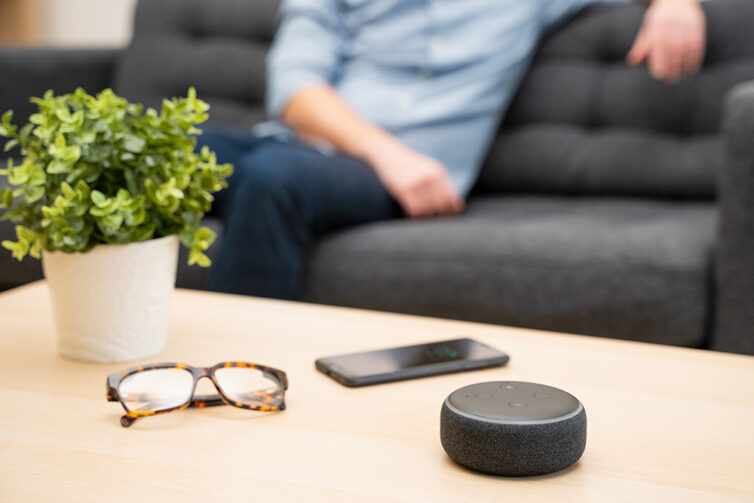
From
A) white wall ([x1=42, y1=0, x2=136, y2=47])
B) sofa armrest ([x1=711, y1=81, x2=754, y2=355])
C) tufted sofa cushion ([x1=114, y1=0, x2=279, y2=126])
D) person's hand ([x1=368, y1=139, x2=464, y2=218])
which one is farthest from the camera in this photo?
white wall ([x1=42, y1=0, x2=136, y2=47])

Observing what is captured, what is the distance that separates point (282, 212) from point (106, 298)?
675mm

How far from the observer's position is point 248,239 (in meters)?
1.39

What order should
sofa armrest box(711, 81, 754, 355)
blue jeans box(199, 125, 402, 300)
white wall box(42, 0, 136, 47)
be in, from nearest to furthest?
sofa armrest box(711, 81, 754, 355)
blue jeans box(199, 125, 402, 300)
white wall box(42, 0, 136, 47)

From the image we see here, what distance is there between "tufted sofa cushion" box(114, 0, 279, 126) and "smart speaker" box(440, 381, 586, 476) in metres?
1.54

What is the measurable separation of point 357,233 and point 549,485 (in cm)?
96

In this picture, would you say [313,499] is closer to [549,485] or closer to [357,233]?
[549,485]

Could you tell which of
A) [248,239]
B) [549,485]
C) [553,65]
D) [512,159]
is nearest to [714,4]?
[553,65]

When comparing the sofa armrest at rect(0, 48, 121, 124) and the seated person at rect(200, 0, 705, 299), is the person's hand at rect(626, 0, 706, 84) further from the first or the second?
the sofa armrest at rect(0, 48, 121, 124)

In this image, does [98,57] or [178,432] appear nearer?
[178,432]

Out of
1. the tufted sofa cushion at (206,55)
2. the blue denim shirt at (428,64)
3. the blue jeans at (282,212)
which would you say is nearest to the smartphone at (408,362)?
the blue jeans at (282,212)

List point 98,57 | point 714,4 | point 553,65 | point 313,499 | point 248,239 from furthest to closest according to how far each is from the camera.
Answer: point 98,57 → point 553,65 → point 714,4 → point 248,239 → point 313,499

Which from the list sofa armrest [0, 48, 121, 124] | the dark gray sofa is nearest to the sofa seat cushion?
the dark gray sofa

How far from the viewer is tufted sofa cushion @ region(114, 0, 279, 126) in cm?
199

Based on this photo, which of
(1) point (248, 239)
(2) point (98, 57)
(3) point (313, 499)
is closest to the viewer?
(3) point (313, 499)
